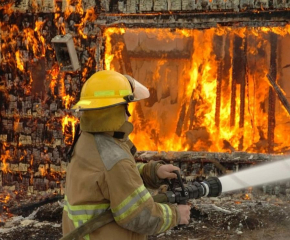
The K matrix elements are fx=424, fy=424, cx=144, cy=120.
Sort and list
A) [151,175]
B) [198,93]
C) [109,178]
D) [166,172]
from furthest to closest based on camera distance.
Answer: [198,93]
[151,175]
[166,172]
[109,178]

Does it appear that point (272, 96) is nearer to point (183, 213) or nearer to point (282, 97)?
point (282, 97)

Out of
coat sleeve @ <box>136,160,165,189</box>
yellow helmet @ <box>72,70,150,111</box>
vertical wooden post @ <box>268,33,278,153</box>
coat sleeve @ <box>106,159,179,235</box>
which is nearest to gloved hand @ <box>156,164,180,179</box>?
coat sleeve @ <box>136,160,165,189</box>

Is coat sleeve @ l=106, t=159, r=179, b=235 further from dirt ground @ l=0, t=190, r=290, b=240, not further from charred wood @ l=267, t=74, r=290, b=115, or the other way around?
charred wood @ l=267, t=74, r=290, b=115

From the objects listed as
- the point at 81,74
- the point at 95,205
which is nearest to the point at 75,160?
the point at 95,205

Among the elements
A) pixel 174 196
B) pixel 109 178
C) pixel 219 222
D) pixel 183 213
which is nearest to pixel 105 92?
pixel 109 178

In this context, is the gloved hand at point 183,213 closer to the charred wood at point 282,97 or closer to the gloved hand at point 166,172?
the gloved hand at point 166,172

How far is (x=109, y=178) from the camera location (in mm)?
2939

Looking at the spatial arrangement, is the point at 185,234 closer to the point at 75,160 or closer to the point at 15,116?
the point at 75,160

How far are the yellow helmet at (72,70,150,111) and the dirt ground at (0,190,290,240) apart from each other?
10.1 ft

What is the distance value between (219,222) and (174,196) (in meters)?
3.14

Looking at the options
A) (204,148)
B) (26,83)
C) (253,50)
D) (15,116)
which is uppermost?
(253,50)

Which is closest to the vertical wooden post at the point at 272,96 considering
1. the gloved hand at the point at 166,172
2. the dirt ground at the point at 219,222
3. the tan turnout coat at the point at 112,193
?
the dirt ground at the point at 219,222

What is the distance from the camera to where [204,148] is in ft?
24.4

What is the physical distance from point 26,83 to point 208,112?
10.6ft
